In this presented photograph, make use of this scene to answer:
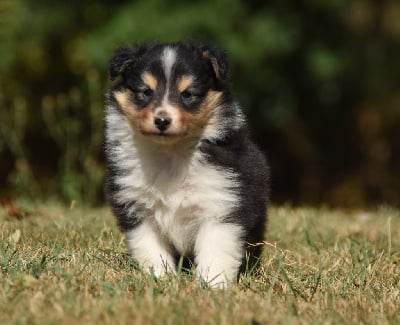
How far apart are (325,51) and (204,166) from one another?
9.84m

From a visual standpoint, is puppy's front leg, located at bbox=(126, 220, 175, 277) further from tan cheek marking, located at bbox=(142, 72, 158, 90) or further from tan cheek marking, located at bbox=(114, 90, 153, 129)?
tan cheek marking, located at bbox=(142, 72, 158, 90)

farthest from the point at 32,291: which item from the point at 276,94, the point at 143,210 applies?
the point at 276,94

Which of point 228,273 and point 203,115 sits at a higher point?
point 203,115

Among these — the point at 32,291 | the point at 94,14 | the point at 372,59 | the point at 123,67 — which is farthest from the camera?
the point at 372,59

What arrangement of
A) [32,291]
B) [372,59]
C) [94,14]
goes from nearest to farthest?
1. [32,291]
2. [94,14]
3. [372,59]

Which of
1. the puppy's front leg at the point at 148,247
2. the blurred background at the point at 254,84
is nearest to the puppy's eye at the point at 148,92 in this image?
the puppy's front leg at the point at 148,247

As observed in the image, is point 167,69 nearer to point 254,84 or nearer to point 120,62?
point 120,62

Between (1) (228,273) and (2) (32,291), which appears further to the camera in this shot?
(1) (228,273)

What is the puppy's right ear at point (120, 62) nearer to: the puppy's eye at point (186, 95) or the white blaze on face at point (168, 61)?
the white blaze on face at point (168, 61)

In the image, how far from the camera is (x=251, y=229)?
512 cm

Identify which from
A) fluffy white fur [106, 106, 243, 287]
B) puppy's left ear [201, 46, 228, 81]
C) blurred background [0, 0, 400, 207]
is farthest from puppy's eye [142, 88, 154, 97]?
blurred background [0, 0, 400, 207]

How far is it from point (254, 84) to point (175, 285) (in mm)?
9303

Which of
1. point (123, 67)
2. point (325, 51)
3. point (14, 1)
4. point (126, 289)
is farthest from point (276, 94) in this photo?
point (126, 289)

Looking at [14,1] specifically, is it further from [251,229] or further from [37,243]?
[251,229]
